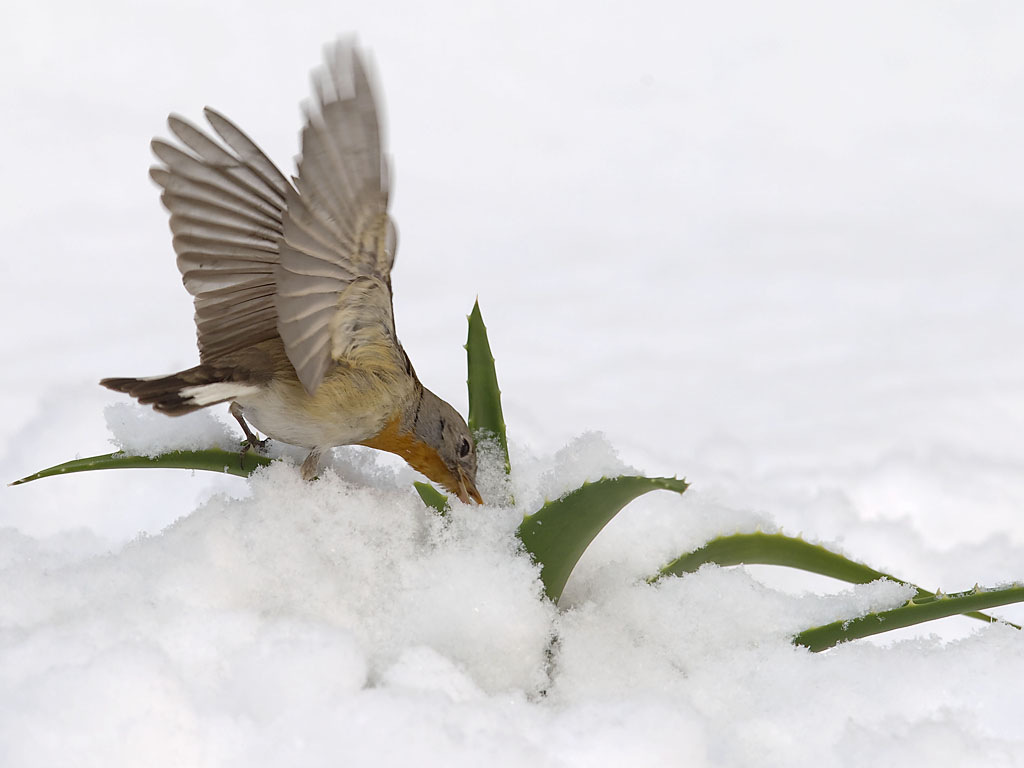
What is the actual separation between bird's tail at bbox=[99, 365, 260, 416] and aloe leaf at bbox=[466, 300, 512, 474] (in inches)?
16.3

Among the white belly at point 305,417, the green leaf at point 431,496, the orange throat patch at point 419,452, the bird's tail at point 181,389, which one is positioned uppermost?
the bird's tail at point 181,389

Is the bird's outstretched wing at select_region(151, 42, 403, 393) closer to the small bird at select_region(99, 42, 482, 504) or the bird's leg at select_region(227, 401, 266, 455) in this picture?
the small bird at select_region(99, 42, 482, 504)

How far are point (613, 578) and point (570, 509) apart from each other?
28cm

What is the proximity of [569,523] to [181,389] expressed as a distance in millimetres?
539

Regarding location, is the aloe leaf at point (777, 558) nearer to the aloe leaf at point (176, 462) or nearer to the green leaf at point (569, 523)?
the green leaf at point (569, 523)

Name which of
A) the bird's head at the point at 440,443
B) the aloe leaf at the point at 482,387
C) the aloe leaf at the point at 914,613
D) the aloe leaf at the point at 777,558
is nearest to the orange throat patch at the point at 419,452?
the bird's head at the point at 440,443

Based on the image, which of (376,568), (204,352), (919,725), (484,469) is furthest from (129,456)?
(919,725)

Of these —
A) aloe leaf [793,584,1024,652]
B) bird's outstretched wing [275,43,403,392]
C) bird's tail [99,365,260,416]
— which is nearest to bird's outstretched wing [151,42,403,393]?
bird's outstretched wing [275,43,403,392]

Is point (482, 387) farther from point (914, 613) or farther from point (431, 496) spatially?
point (914, 613)

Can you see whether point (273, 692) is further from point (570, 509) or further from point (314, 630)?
point (570, 509)

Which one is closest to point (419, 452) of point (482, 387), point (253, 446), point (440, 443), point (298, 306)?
point (440, 443)

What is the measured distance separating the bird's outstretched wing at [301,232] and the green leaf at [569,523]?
0.33m

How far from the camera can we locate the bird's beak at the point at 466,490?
161 cm

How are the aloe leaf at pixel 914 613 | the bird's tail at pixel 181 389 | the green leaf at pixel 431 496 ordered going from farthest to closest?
the green leaf at pixel 431 496 → the aloe leaf at pixel 914 613 → the bird's tail at pixel 181 389
